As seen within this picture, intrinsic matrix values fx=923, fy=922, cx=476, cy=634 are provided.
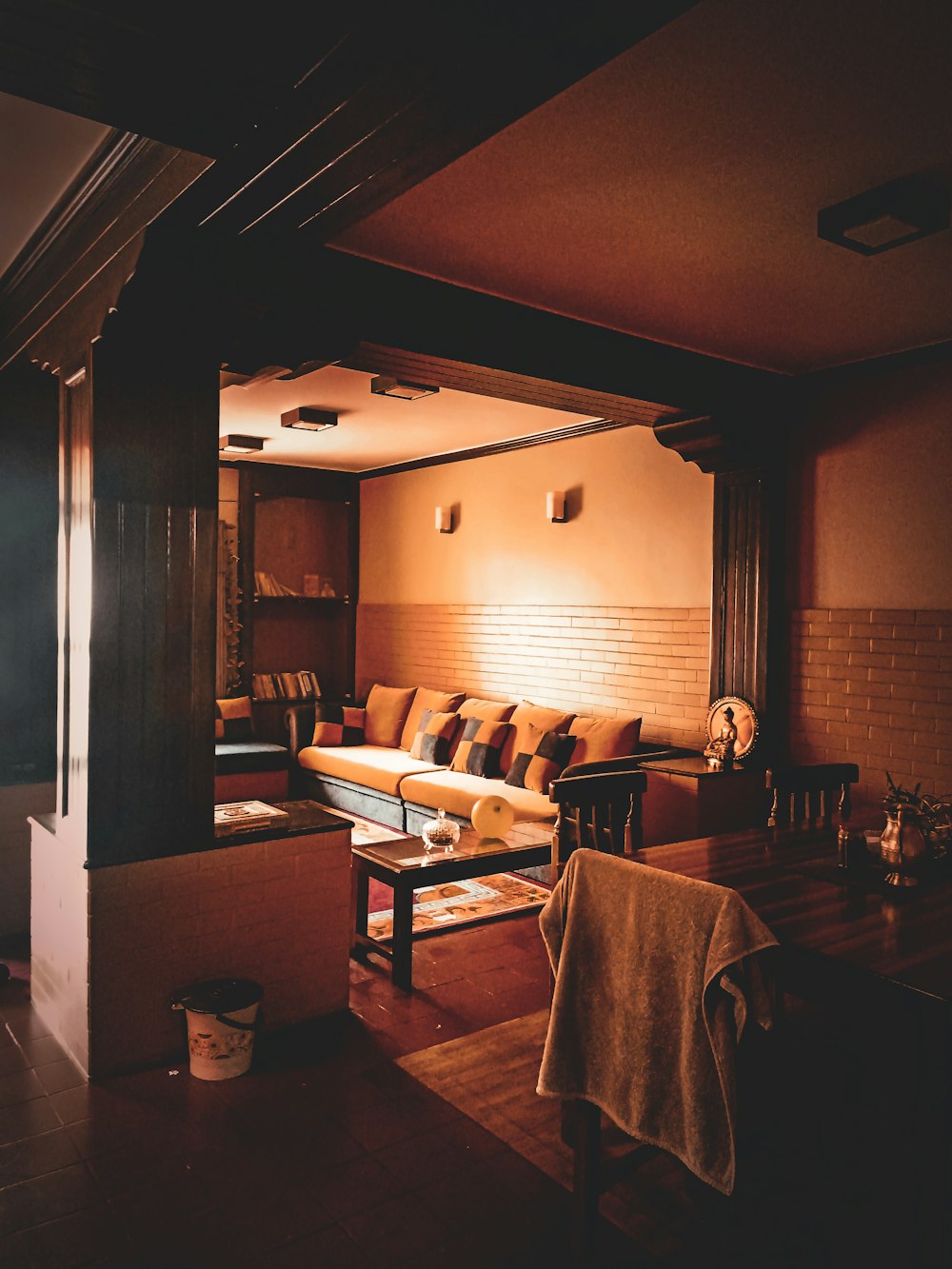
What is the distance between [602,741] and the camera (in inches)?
223

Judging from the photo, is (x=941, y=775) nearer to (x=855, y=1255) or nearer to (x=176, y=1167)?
(x=855, y=1255)

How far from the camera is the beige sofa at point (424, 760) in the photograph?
564 cm

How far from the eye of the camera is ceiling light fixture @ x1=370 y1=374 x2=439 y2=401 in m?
5.04

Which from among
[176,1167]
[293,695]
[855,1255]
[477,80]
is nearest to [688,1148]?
[855,1255]

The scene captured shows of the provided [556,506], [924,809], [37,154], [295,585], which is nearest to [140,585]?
[37,154]

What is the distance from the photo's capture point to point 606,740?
5652mm

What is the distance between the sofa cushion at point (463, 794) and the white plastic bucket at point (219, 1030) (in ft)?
7.99

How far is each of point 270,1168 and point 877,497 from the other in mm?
3909

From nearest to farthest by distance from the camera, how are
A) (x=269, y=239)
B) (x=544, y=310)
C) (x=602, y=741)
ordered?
(x=269, y=239) → (x=544, y=310) → (x=602, y=741)

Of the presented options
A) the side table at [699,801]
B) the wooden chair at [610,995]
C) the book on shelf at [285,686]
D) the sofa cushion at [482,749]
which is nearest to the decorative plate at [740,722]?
the side table at [699,801]

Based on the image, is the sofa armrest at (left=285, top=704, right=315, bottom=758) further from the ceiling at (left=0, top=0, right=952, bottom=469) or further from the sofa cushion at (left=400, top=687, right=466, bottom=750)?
the ceiling at (left=0, top=0, right=952, bottom=469)

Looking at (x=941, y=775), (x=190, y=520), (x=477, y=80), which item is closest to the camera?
(x=477, y=80)

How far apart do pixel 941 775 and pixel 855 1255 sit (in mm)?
2548

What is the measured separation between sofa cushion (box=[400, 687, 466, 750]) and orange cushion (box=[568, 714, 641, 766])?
1.71 m
